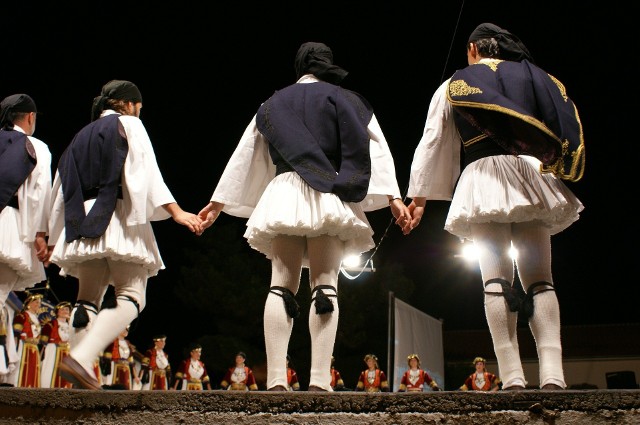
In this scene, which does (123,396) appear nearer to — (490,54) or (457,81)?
(457,81)

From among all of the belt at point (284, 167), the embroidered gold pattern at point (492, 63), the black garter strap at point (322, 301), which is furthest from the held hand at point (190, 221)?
the embroidered gold pattern at point (492, 63)

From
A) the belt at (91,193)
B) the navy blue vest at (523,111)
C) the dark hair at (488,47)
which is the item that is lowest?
the belt at (91,193)

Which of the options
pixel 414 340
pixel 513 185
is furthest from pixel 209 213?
pixel 414 340

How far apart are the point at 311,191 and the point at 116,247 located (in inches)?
38.0

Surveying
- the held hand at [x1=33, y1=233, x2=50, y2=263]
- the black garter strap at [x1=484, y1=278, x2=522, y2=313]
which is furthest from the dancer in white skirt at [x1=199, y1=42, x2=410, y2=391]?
the held hand at [x1=33, y1=233, x2=50, y2=263]

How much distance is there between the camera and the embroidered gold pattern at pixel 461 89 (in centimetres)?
306

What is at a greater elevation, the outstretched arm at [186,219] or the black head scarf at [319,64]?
the black head scarf at [319,64]

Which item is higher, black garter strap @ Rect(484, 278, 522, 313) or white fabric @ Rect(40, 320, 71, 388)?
white fabric @ Rect(40, 320, 71, 388)

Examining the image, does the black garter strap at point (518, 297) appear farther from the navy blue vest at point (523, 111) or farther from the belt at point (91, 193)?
the belt at point (91, 193)

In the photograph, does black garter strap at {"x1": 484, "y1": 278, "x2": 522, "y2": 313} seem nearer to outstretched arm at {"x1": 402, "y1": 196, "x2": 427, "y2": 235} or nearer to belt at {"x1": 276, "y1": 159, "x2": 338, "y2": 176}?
outstretched arm at {"x1": 402, "y1": 196, "x2": 427, "y2": 235}

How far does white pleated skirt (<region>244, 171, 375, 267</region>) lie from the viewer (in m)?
2.92

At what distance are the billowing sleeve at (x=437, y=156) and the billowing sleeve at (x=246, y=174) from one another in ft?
2.45

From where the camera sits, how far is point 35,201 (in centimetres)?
376

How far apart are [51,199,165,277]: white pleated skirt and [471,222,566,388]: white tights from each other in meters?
1.55
